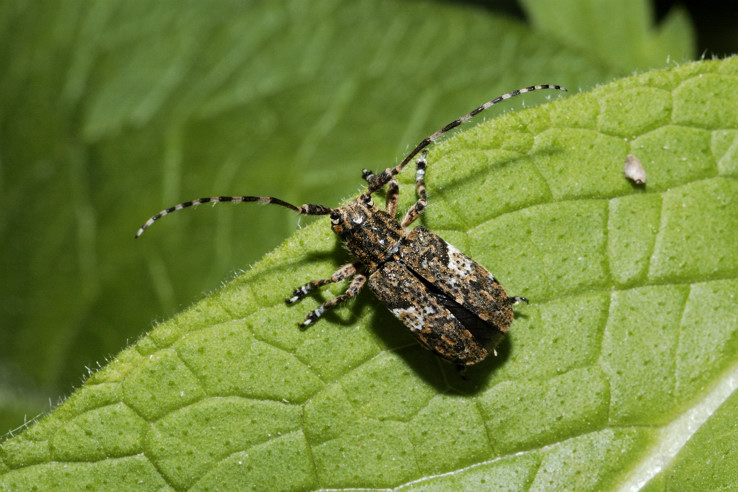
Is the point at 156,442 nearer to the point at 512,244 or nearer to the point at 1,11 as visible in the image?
the point at 512,244

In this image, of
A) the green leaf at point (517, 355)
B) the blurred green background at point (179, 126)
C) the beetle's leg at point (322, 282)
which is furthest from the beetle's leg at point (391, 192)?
the blurred green background at point (179, 126)

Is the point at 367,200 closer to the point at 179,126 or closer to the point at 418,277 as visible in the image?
the point at 418,277

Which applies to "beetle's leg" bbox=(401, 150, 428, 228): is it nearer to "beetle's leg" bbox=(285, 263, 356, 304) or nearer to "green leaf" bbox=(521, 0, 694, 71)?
"beetle's leg" bbox=(285, 263, 356, 304)

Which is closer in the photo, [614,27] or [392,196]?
[392,196]

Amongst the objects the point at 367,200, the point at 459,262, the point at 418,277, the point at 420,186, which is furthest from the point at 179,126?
the point at 459,262

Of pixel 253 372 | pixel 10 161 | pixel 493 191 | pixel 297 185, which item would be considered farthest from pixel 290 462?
pixel 10 161

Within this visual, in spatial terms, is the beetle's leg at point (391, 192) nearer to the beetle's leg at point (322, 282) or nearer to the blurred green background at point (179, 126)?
the beetle's leg at point (322, 282)
